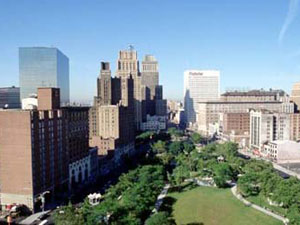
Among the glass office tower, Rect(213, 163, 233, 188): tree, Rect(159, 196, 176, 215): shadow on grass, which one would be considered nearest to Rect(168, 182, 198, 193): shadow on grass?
Rect(213, 163, 233, 188): tree

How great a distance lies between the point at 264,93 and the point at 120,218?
127669 mm

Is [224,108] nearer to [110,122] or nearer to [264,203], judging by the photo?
[110,122]

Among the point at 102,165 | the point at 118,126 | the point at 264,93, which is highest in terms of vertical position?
the point at 264,93

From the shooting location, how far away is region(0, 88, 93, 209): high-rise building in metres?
45.8

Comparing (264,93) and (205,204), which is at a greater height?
(264,93)

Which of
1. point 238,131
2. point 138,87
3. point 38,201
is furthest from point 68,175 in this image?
point 138,87

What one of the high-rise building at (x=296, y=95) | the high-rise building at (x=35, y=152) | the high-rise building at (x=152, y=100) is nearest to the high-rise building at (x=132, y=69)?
the high-rise building at (x=152, y=100)

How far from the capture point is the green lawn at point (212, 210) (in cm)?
3881

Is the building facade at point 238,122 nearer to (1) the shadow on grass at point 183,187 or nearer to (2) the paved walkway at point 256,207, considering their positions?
(1) the shadow on grass at point 183,187

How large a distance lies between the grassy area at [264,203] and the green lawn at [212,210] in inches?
86.7

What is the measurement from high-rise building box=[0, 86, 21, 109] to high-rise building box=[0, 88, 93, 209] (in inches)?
3985

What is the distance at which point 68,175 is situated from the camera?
2243 inches

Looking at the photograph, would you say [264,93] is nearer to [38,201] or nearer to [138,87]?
[138,87]

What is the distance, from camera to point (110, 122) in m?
90.6
